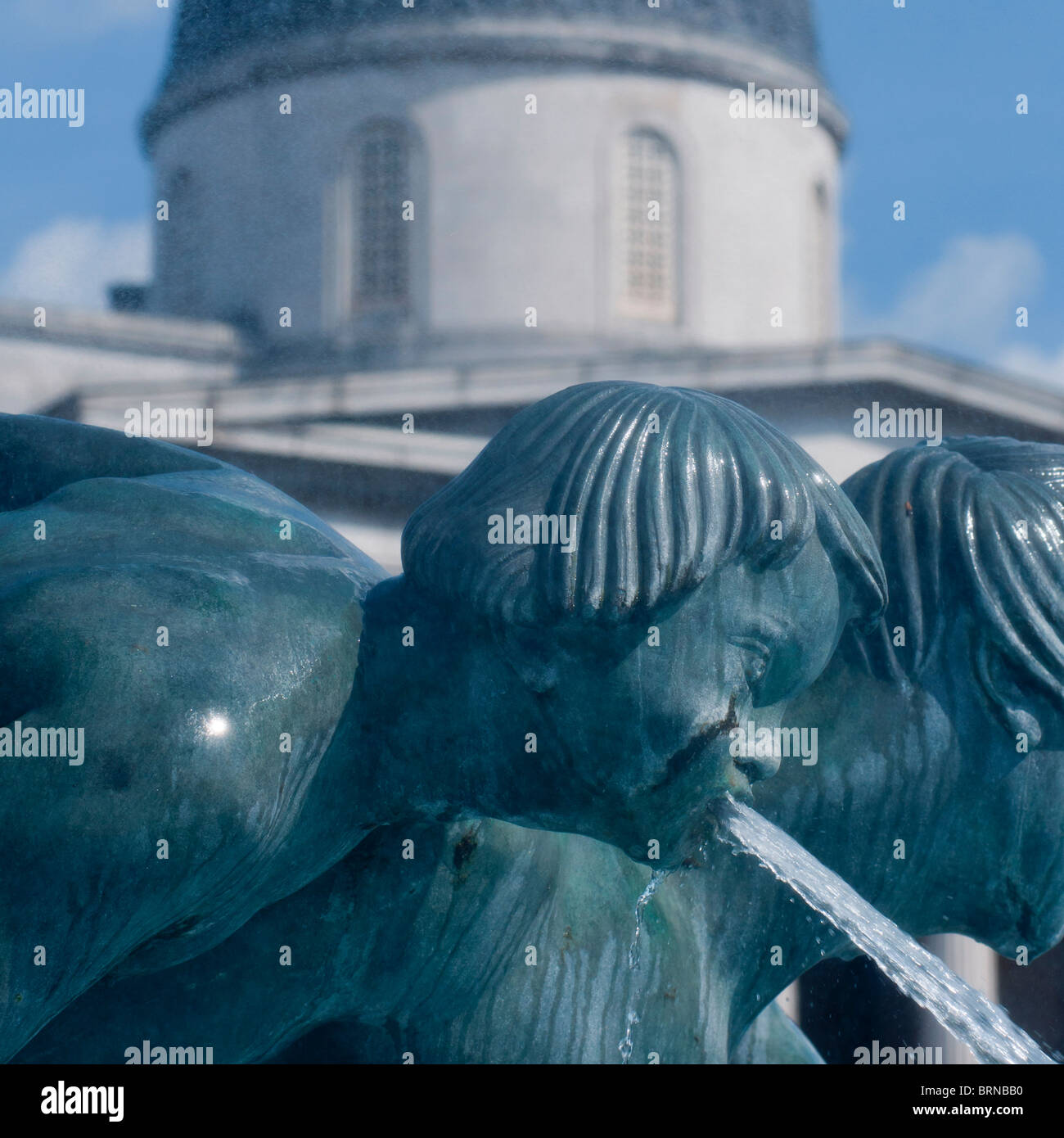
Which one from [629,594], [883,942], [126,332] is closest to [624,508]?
[629,594]

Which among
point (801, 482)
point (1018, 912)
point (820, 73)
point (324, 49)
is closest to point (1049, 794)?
point (1018, 912)

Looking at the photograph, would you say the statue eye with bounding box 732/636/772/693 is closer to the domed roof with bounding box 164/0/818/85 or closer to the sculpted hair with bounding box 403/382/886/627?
the sculpted hair with bounding box 403/382/886/627

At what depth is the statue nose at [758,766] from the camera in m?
1.92

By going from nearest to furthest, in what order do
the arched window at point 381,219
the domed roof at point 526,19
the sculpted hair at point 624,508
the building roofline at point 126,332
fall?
the sculpted hair at point 624,508
the building roofline at point 126,332
the domed roof at point 526,19
the arched window at point 381,219

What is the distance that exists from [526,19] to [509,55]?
45 centimetres

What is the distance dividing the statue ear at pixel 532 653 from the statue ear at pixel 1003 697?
575 millimetres

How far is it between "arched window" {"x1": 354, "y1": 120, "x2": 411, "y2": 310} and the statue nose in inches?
853

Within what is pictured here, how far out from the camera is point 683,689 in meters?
1.85

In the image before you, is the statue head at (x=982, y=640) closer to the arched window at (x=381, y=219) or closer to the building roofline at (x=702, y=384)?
the building roofline at (x=702, y=384)

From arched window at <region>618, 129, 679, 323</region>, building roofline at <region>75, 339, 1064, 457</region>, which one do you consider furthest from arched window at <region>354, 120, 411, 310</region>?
building roofline at <region>75, 339, 1064, 457</region>

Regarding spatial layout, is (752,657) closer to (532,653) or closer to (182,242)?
(532,653)

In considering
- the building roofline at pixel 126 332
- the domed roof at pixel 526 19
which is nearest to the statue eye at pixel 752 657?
the building roofline at pixel 126 332

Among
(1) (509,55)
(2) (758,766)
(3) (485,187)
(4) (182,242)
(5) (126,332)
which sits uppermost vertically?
(1) (509,55)

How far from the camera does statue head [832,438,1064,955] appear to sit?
2184 mm
